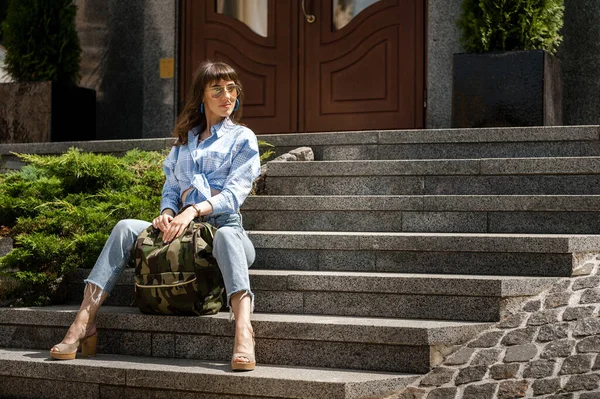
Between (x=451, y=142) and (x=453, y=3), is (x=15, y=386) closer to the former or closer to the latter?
(x=451, y=142)

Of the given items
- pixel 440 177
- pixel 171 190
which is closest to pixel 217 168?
pixel 171 190

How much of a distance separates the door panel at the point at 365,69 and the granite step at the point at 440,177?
2400mm

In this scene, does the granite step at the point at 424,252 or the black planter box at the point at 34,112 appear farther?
the black planter box at the point at 34,112

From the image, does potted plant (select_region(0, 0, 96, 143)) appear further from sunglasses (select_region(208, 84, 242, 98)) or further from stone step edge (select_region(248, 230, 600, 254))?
sunglasses (select_region(208, 84, 242, 98))

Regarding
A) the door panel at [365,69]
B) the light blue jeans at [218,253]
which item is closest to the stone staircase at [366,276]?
the light blue jeans at [218,253]

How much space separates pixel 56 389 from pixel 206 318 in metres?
0.82

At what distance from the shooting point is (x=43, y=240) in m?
4.96

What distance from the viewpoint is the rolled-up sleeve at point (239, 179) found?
4336 mm

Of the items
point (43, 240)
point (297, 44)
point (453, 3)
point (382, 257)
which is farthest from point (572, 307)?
point (297, 44)

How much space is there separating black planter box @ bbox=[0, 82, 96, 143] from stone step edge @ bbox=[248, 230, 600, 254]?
370cm

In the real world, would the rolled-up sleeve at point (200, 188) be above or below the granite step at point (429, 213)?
above

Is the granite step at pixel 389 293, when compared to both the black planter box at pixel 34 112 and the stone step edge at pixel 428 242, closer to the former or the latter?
the stone step edge at pixel 428 242

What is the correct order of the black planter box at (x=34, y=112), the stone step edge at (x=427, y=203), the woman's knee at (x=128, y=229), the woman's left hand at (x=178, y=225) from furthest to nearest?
the black planter box at (x=34, y=112), the stone step edge at (x=427, y=203), the woman's knee at (x=128, y=229), the woman's left hand at (x=178, y=225)

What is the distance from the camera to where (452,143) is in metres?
5.71
